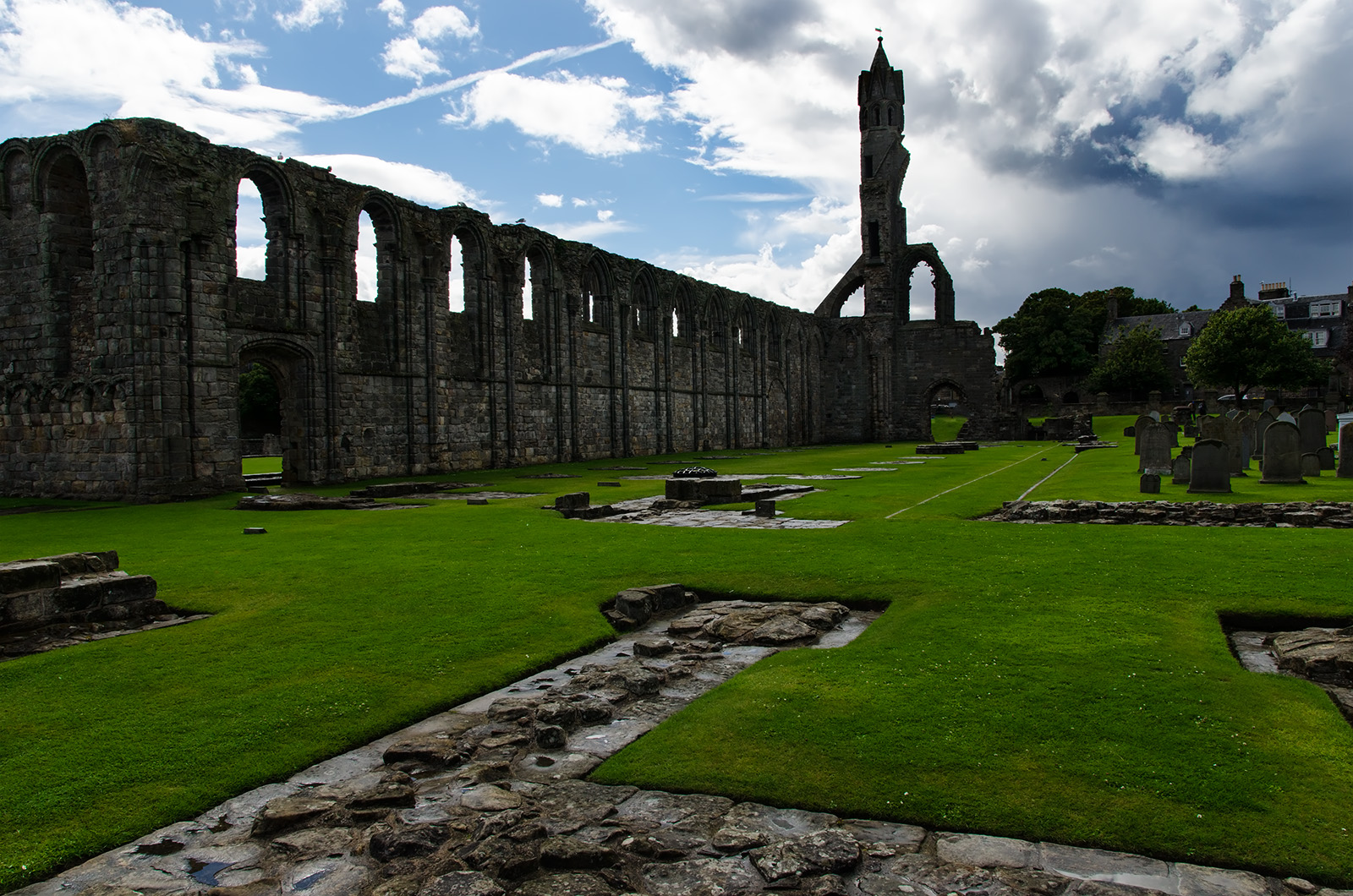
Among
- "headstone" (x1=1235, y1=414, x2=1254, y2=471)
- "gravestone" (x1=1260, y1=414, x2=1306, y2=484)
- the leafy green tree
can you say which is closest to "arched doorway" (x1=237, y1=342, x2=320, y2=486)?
"gravestone" (x1=1260, y1=414, x2=1306, y2=484)

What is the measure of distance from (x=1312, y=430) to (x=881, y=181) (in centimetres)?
3805

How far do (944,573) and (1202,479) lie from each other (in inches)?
370

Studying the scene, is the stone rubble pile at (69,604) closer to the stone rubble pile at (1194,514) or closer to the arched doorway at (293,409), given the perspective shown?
the stone rubble pile at (1194,514)

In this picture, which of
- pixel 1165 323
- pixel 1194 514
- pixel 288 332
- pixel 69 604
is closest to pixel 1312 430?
pixel 1194 514

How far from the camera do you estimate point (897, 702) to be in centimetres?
482

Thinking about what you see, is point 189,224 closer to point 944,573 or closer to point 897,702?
point 944,573

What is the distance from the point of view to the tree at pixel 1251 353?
5562 cm

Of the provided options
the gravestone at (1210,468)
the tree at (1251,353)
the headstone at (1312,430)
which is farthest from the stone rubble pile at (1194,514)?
the tree at (1251,353)

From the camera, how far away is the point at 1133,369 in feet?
222

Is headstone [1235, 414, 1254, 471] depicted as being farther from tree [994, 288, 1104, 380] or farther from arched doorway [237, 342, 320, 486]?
tree [994, 288, 1104, 380]

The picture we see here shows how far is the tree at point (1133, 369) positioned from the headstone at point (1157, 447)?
186ft

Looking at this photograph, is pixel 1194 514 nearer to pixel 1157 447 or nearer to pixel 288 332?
pixel 1157 447

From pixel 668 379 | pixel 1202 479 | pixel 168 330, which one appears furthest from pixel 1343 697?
pixel 668 379

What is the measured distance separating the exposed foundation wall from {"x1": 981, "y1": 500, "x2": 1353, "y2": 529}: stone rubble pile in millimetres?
16326
